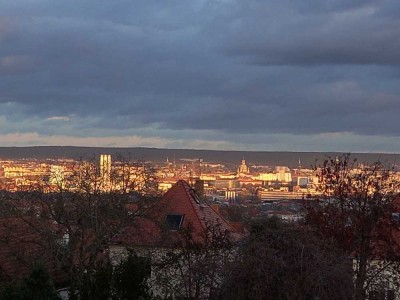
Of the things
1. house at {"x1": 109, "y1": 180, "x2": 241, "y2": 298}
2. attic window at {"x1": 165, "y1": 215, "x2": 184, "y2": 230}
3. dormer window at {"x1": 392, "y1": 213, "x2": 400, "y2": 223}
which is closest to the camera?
house at {"x1": 109, "y1": 180, "x2": 241, "y2": 298}

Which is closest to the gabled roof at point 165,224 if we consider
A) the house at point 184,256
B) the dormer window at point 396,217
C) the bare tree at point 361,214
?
the house at point 184,256

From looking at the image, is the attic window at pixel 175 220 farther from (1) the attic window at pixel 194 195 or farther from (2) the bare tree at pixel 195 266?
(2) the bare tree at pixel 195 266

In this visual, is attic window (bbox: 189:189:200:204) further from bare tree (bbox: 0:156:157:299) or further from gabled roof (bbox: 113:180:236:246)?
bare tree (bbox: 0:156:157:299)

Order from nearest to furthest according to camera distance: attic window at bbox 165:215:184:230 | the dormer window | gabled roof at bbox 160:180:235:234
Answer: the dormer window, attic window at bbox 165:215:184:230, gabled roof at bbox 160:180:235:234

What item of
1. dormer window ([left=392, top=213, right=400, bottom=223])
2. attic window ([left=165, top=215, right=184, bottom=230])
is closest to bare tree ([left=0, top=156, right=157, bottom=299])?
attic window ([left=165, top=215, right=184, bottom=230])

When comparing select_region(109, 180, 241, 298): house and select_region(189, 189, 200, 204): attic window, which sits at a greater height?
select_region(189, 189, 200, 204): attic window

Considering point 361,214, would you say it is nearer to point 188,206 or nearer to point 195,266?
point 195,266

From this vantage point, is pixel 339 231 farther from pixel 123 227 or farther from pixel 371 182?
pixel 123 227

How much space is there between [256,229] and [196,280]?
2.01 meters

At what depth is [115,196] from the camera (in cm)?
2762

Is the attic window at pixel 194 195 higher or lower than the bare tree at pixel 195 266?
higher

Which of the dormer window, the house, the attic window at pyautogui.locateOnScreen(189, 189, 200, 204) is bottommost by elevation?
the house

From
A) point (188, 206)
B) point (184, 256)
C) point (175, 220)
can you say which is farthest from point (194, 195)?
point (184, 256)

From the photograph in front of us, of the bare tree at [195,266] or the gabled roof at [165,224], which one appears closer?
the bare tree at [195,266]
